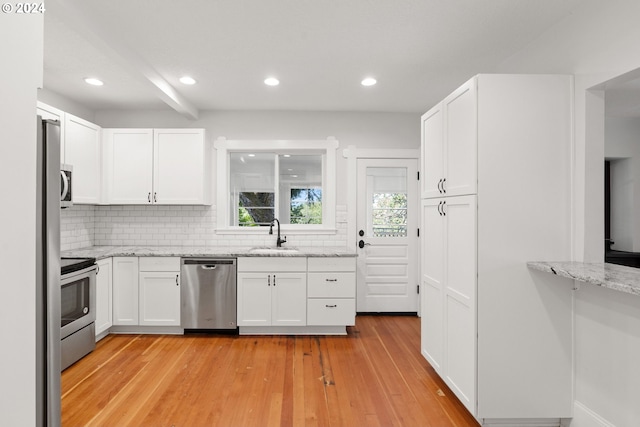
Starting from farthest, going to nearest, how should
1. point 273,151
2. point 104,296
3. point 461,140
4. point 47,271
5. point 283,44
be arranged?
point 273,151, point 104,296, point 283,44, point 461,140, point 47,271

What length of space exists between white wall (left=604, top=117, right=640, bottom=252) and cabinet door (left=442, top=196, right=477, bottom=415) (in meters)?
2.88

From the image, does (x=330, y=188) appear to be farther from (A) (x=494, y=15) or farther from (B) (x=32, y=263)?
(B) (x=32, y=263)

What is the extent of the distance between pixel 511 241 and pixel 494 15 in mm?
1433

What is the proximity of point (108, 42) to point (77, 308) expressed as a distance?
2195mm

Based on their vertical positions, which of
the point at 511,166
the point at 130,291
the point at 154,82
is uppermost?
the point at 154,82

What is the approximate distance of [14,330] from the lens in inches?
27.7

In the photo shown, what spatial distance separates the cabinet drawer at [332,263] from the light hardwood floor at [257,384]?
0.72 meters

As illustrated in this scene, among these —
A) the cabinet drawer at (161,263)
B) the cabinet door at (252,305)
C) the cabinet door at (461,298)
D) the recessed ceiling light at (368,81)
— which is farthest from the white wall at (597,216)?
the cabinet drawer at (161,263)

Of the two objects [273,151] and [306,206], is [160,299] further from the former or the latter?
[273,151]

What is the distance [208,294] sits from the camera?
3.55m

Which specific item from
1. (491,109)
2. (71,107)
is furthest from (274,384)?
(71,107)

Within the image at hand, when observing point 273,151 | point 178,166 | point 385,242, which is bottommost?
point 385,242

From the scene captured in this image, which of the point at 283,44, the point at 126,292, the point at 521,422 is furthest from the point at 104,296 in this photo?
the point at 521,422

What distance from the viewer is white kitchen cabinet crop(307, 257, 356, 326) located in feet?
11.6
